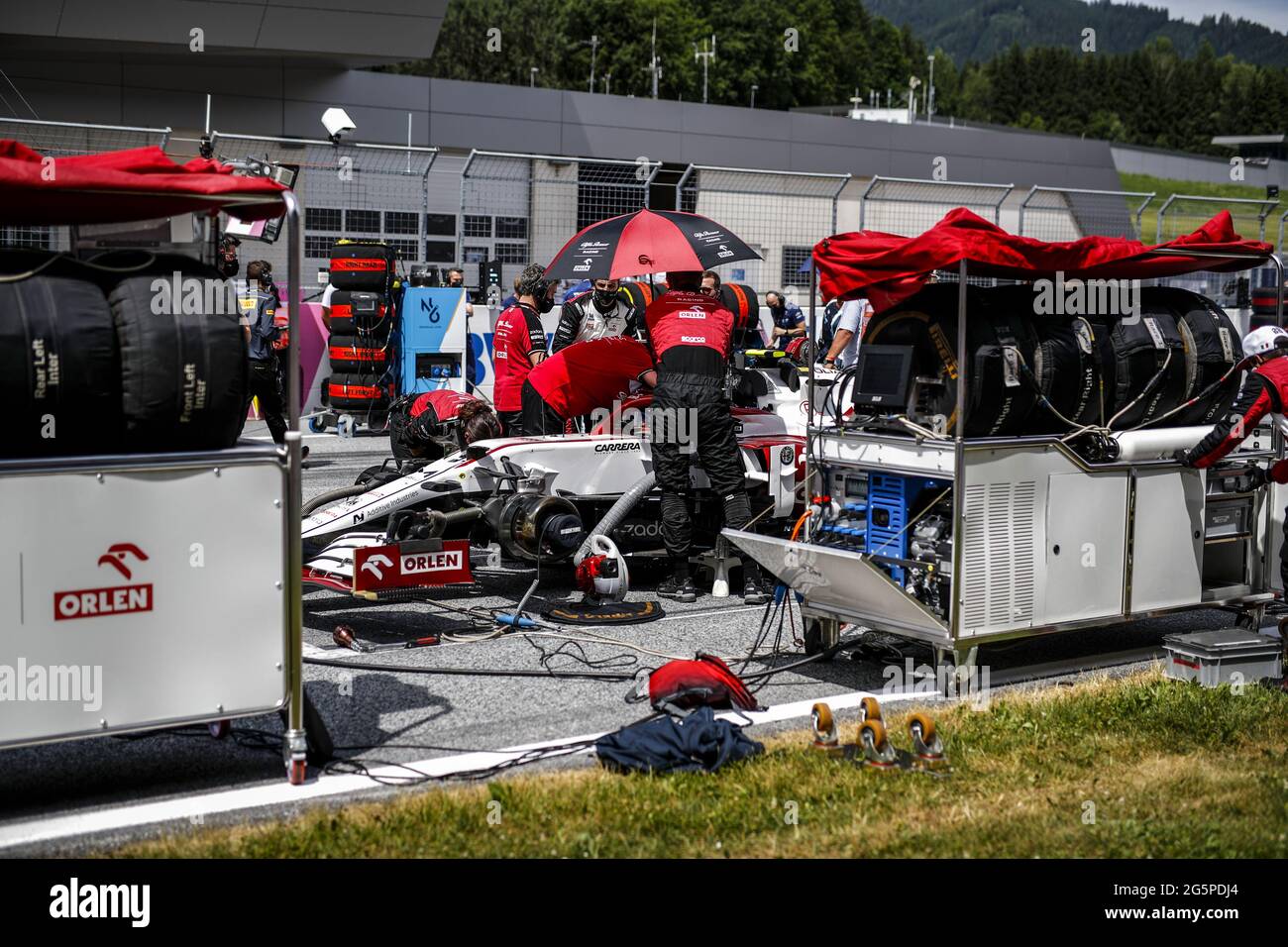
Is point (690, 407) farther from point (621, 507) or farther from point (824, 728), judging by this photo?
point (824, 728)

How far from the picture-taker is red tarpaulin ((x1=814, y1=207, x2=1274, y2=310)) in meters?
6.84

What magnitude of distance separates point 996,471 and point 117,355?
4.10 m

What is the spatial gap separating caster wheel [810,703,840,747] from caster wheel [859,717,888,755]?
162mm

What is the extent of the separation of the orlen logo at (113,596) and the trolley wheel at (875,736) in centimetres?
284

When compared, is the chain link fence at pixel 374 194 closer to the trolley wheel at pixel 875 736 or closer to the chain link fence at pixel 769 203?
the chain link fence at pixel 769 203

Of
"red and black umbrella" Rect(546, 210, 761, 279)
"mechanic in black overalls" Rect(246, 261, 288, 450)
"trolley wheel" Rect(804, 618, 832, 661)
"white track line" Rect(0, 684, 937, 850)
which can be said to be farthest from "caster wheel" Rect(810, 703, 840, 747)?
"mechanic in black overalls" Rect(246, 261, 288, 450)

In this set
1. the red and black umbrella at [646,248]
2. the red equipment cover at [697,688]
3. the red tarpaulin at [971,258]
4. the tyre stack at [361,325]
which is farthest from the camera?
the tyre stack at [361,325]

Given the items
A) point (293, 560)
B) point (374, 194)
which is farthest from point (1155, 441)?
point (374, 194)

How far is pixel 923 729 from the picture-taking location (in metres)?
5.77

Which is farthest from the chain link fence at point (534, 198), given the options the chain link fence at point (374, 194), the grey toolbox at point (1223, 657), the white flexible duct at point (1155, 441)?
the grey toolbox at point (1223, 657)

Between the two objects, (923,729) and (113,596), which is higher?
(113,596)

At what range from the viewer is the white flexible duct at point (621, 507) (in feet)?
29.7

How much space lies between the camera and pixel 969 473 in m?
6.87

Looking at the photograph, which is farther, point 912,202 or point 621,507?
point 912,202
